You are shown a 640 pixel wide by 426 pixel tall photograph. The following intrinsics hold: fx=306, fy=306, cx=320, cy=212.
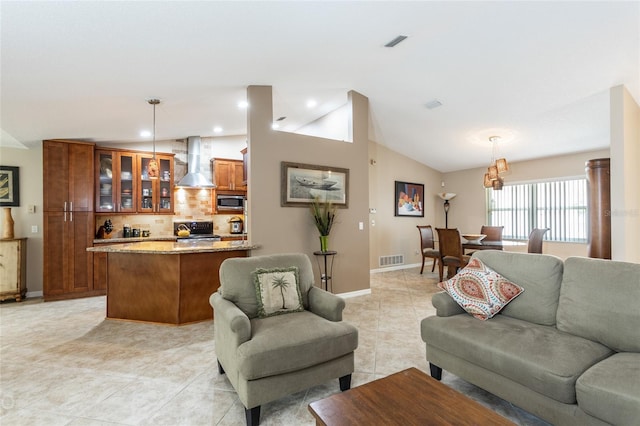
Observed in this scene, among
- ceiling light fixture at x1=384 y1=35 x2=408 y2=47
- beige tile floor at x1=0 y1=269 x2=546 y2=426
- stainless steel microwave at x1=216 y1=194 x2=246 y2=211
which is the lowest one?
beige tile floor at x1=0 y1=269 x2=546 y2=426

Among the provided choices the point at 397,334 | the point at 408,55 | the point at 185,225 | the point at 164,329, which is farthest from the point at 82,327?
the point at 408,55

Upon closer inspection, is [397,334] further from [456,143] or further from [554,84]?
[456,143]

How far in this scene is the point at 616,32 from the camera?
2900 millimetres

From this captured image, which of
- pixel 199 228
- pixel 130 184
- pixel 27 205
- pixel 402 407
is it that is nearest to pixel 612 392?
pixel 402 407

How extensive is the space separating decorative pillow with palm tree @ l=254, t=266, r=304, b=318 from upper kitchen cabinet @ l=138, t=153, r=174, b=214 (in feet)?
13.5

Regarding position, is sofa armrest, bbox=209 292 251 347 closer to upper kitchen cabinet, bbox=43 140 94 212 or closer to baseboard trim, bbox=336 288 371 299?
baseboard trim, bbox=336 288 371 299

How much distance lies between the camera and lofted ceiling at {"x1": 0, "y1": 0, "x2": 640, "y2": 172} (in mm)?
2490

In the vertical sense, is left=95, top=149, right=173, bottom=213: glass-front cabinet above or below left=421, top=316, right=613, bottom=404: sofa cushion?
above

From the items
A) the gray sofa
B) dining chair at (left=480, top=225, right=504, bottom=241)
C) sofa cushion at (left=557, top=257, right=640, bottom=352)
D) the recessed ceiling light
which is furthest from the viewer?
dining chair at (left=480, top=225, right=504, bottom=241)

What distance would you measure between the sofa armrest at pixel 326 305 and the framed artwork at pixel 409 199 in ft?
16.6

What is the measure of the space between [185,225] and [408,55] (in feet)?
16.1

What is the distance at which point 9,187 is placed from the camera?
477 centimetres

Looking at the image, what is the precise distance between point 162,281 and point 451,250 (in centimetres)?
457

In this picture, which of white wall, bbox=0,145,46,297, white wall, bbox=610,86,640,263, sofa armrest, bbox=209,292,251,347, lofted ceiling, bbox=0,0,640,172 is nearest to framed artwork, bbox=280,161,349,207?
lofted ceiling, bbox=0,0,640,172
